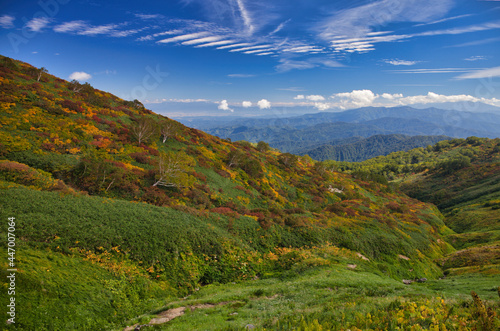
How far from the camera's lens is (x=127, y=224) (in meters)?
18.8

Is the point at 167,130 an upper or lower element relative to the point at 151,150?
upper

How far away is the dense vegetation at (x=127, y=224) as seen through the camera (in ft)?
40.7

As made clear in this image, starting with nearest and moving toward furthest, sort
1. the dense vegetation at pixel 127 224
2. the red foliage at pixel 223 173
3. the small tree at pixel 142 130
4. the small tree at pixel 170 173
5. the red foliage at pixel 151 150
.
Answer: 1. the dense vegetation at pixel 127 224
2. the small tree at pixel 170 173
3. the red foliage at pixel 151 150
4. the small tree at pixel 142 130
5. the red foliage at pixel 223 173

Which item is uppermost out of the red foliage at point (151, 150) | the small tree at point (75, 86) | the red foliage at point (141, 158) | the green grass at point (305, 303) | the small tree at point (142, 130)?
the small tree at point (75, 86)

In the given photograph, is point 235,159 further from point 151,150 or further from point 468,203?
point 468,203

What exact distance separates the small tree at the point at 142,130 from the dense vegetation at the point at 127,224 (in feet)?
0.75

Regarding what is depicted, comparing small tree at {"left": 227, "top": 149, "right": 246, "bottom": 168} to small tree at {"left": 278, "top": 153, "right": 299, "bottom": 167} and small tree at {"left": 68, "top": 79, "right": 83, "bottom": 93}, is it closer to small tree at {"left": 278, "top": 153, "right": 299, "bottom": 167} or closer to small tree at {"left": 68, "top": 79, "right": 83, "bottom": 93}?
small tree at {"left": 278, "top": 153, "right": 299, "bottom": 167}

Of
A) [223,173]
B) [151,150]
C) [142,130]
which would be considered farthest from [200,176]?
[142,130]

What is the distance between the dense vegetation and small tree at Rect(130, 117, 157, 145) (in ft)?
0.75

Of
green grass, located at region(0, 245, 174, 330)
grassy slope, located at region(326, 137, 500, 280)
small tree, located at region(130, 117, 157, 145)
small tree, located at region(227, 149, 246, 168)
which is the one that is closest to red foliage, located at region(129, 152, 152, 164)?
small tree, located at region(130, 117, 157, 145)

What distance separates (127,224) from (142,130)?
31190mm

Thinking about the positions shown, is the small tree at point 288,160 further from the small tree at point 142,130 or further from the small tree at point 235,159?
the small tree at point 142,130

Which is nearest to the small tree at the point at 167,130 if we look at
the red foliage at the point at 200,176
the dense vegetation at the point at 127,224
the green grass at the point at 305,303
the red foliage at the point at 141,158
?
the dense vegetation at the point at 127,224

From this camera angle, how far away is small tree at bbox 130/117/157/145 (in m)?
44.2
